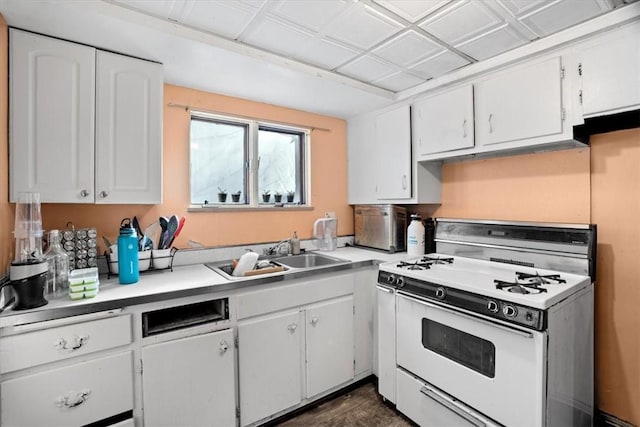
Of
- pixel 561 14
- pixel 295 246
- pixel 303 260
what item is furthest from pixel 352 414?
pixel 561 14

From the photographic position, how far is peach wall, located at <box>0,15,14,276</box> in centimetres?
138

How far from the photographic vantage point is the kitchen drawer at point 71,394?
1.21 metres

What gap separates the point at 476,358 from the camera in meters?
1.55

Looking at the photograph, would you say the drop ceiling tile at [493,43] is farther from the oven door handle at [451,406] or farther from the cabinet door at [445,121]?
the oven door handle at [451,406]

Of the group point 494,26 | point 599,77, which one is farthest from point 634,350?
point 494,26

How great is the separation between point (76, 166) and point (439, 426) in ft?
7.98

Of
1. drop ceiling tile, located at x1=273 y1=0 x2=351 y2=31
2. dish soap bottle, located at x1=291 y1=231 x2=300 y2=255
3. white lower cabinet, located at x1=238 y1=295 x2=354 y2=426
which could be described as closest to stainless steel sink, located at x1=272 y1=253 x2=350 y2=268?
dish soap bottle, located at x1=291 y1=231 x2=300 y2=255

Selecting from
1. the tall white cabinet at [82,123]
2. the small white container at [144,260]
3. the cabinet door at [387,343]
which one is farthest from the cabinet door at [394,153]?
the small white container at [144,260]

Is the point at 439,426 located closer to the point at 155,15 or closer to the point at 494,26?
the point at 494,26

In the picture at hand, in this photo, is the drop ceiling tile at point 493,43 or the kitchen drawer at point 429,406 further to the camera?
the drop ceiling tile at point 493,43

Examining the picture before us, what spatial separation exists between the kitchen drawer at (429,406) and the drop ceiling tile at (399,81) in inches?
80.8

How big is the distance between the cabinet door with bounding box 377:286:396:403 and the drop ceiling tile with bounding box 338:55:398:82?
4.97 feet

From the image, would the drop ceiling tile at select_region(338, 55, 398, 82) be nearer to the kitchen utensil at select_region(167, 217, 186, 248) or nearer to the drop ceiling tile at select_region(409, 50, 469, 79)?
the drop ceiling tile at select_region(409, 50, 469, 79)

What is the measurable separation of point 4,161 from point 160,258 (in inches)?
34.3
